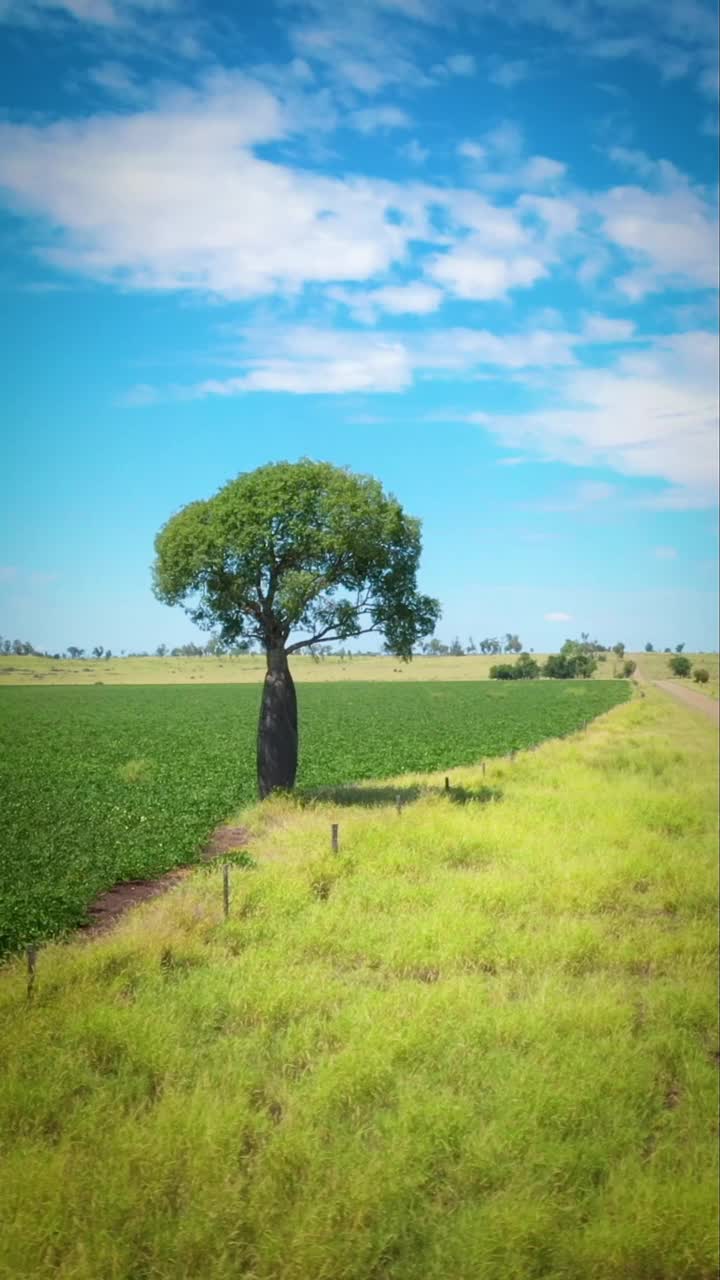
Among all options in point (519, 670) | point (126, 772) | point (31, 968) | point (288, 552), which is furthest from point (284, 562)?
point (519, 670)

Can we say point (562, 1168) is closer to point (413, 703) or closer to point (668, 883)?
point (668, 883)

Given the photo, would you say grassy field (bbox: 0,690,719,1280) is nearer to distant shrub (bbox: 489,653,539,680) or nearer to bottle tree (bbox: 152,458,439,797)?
bottle tree (bbox: 152,458,439,797)

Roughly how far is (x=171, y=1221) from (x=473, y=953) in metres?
6.36

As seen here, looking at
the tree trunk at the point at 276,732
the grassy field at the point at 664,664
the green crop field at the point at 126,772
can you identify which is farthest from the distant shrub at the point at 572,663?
the grassy field at the point at 664,664

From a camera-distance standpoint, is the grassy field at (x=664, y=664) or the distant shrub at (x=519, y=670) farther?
the grassy field at (x=664, y=664)

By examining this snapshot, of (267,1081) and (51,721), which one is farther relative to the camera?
(51,721)

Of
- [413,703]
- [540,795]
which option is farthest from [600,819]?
[413,703]

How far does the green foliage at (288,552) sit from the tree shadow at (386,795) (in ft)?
12.8

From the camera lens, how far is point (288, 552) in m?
19.7

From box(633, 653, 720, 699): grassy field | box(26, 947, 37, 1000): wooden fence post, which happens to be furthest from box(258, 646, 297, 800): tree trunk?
box(633, 653, 720, 699): grassy field

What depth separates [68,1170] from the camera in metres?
6.80

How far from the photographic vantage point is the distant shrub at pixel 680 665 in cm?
13338

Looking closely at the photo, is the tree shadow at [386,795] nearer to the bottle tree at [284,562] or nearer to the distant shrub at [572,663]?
the bottle tree at [284,562]

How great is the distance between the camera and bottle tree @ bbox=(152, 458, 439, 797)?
19312 mm
